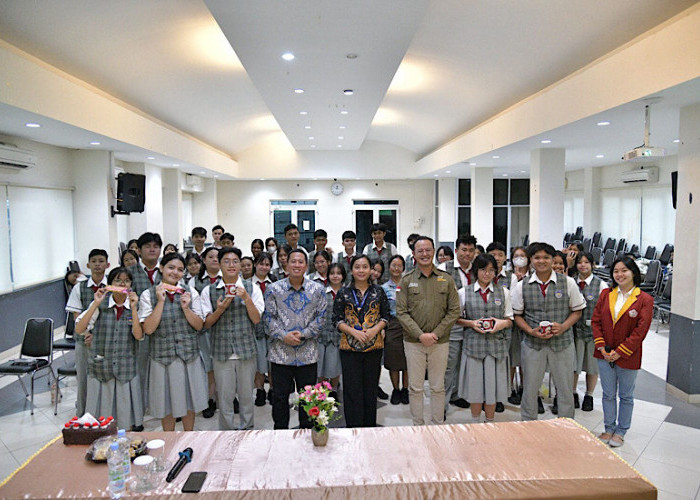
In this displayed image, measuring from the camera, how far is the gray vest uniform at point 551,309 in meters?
3.77

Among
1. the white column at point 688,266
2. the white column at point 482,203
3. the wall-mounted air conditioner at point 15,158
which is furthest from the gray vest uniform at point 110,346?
the white column at point 482,203

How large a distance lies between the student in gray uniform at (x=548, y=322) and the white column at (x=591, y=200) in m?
11.1

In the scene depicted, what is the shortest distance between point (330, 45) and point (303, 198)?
10.8 metres

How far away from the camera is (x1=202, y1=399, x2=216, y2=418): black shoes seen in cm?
427

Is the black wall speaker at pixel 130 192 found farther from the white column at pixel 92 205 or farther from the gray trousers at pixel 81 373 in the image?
the gray trousers at pixel 81 373

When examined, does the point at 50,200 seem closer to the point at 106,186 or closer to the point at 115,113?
the point at 106,186

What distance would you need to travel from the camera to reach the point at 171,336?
11.3ft

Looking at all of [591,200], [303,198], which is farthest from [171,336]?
[591,200]

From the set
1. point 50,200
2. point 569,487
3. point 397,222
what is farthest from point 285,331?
point 397,222

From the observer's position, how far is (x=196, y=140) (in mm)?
10867

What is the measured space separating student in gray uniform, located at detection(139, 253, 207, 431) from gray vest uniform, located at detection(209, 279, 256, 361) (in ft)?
0.50

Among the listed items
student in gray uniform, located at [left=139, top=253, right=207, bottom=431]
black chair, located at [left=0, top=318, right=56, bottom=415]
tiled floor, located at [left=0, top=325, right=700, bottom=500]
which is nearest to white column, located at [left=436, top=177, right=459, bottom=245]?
tiled floor, located at [left=0, top=325, right=700, bottom=500]

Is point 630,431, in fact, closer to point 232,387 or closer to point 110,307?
point 232,387

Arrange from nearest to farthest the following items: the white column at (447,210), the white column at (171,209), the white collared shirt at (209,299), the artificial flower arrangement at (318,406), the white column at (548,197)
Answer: the artificial flower arrangement at (318,406) → the white collared shirt at (209,299) → the white column at (548,197) → the white column at (171,209) → the white column at (447,210)
